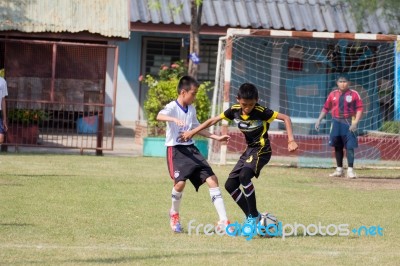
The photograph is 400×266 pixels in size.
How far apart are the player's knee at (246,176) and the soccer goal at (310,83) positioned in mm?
8619

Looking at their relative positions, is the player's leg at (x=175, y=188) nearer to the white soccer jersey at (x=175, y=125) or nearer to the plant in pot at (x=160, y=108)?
the white soccer jersey at (x=175, y=125)

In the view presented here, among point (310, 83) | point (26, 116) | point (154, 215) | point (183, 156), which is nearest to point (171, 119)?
point (183, 156)

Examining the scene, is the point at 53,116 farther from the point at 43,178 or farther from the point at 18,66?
the point at 43,178

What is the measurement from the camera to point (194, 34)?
22.8m

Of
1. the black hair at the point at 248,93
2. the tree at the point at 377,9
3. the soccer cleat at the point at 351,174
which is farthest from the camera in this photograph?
the tree at the point at 377,9

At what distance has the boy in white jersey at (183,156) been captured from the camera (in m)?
10.4

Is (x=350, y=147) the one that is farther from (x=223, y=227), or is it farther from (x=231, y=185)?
(x=223, y=227)

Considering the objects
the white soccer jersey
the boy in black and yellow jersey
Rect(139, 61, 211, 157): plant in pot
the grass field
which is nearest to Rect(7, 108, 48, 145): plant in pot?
the grass field

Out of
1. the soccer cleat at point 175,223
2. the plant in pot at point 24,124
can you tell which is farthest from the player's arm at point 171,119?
the plant in pot at point 24,124

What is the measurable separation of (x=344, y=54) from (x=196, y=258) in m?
16.8

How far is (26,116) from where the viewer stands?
69.3 ft

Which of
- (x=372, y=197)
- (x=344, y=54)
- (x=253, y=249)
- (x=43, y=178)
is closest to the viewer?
(x=253, y=249)

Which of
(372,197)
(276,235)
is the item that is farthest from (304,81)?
(276,235)

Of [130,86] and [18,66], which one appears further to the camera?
[130,86]
